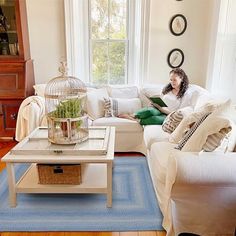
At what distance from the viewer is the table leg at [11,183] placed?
2043 mm

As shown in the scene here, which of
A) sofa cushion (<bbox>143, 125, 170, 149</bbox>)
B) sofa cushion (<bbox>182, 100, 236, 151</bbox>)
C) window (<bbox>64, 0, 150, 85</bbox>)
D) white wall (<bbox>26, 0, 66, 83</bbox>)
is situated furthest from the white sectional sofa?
white wall (<bbox>26, 0, 66, 83</bbox>)

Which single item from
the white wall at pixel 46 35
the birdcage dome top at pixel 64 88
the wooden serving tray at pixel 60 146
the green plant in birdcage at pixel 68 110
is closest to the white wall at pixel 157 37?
the white wall at pixel 46 35

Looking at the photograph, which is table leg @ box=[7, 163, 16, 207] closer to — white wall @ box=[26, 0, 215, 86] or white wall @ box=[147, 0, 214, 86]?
white wall @ box=[26, 0, 215, 86]

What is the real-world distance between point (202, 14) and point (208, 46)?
0.47 metres

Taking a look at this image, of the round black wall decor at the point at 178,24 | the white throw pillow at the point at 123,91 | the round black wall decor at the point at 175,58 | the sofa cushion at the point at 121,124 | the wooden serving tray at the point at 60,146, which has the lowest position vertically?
the sofa cushion at the point at 121,124

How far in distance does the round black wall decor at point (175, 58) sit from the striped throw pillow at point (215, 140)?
2.26 meters

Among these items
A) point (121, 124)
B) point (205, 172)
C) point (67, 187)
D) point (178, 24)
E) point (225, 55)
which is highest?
point (178, 24)

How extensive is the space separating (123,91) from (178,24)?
50.7 inches

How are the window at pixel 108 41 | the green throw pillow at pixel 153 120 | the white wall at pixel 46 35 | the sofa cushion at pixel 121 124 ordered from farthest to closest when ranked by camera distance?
the window at pixel 108 41 < the white wall at pixel 46 35 < the sofa cushion at pixel 121 124 < the green throw pillow at pixel 153 120

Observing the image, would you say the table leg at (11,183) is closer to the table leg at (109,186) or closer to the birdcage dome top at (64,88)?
the table leg at (109,186)

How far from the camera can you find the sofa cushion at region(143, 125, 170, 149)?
2.57m

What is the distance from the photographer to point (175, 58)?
3838 millimetres

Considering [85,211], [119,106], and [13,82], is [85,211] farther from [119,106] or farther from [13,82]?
[13,82]

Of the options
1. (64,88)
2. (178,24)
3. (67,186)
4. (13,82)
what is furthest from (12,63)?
(178,24)
